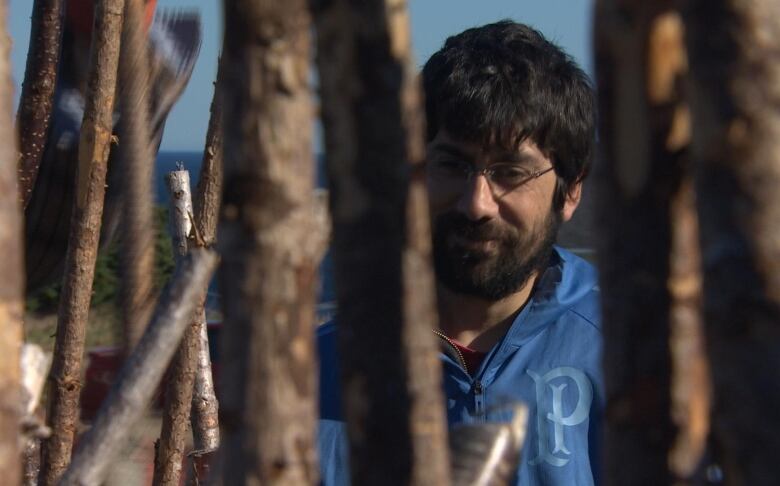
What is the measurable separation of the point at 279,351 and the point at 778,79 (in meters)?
0.44

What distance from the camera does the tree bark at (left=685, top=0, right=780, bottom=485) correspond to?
0.92m

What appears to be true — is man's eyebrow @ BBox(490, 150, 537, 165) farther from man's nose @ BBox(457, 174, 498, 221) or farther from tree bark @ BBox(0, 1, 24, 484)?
tree bark @ BBox(0, 1, 24, 484)

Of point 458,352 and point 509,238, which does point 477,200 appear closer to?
point 509,238

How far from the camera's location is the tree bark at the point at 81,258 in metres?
2.41

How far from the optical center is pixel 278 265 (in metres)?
1.05

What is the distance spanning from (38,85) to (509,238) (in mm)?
1024

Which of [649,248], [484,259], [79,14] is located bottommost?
[649,248]

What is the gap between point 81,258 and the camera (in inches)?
97.5

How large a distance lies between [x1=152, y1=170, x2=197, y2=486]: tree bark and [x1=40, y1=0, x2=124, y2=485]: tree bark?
21 centimetres

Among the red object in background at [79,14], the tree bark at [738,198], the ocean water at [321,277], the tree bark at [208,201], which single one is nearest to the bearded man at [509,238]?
the ocean water at [321,277]

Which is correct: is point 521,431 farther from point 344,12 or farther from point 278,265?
point 344,12

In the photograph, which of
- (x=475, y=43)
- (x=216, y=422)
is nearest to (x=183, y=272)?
(x=475, y=43)

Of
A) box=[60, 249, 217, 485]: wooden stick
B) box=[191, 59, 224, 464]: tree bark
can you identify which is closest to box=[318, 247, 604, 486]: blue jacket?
box=[191, 59, 224, 464]: tree bark

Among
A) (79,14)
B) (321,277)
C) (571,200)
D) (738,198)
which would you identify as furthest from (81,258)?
(738,198)
